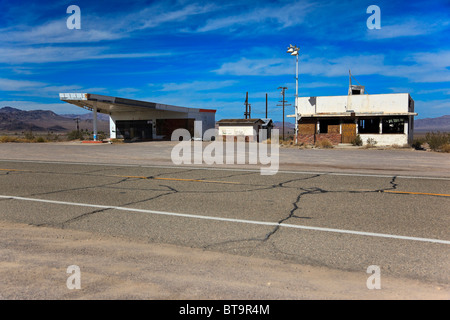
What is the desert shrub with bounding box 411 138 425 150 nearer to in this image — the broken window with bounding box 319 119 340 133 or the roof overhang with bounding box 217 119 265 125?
the broken window with bounding box 319 119 340 133

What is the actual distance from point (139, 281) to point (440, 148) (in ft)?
92.5

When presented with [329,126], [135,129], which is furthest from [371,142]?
[135,129]

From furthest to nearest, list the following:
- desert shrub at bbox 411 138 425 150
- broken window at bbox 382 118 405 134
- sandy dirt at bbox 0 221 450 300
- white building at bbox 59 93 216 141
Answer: white building at bbox 59 93 216 141, broken window at bbox 382 118 405 134, desert shrub at bbox 411 138 425 150, sandy dirt at bbox 0 221 450 300

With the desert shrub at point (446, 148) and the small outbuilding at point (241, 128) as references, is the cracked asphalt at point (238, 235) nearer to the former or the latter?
the desert shrub at point (446, 148)

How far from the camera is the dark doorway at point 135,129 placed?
1924 inches

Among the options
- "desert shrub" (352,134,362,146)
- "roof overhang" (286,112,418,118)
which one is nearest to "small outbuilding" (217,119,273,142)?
"roof overhang" (286,112,418,118)

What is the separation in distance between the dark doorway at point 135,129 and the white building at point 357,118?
20952 millimetres

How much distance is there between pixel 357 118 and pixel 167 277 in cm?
3525

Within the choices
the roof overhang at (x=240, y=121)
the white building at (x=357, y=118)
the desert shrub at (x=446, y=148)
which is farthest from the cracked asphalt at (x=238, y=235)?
the roof overhang at (x=240, y=121)

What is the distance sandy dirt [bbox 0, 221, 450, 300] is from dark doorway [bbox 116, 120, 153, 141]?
146 feet

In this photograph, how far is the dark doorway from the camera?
160ft

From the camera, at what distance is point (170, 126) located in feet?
157

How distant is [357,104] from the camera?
116 ft
